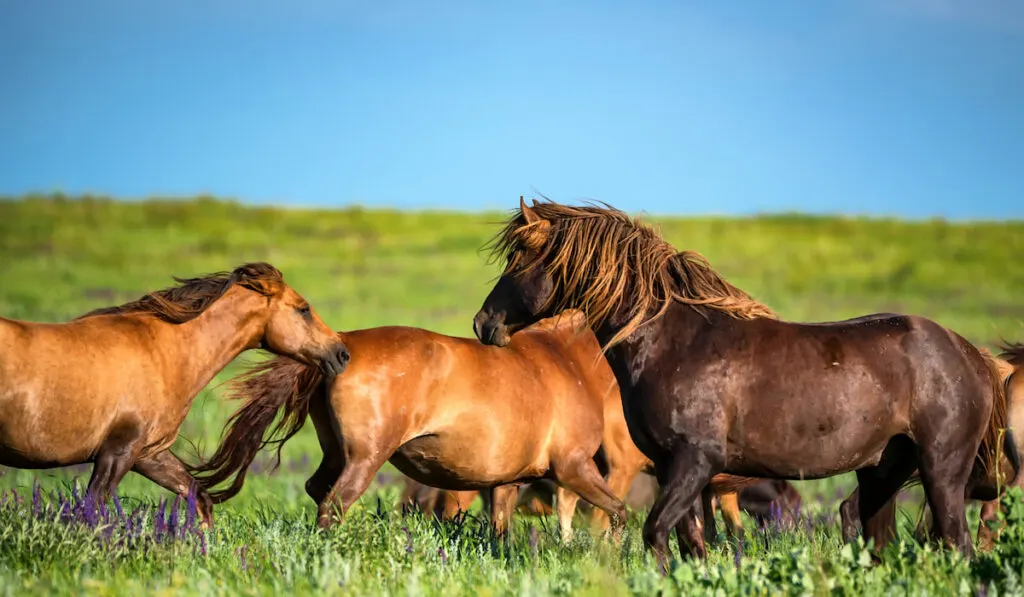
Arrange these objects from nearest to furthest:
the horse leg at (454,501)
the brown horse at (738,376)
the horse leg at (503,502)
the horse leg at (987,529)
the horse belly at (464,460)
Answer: the brown horse at (738,376)
the horse belly at (464,460)
the horse leg at (987,529)
the horse leg at (503,502)
the horse leg at (454,501)

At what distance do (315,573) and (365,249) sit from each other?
129ft

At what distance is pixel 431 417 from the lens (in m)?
6.84

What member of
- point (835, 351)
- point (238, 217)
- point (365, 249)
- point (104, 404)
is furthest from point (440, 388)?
point (238, 217)

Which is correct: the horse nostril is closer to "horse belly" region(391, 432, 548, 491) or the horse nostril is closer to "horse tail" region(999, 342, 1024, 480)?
"horse belly" region(391, 432, 548, 491)

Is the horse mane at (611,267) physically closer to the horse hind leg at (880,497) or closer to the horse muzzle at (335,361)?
the horse hind leg at (880,497)

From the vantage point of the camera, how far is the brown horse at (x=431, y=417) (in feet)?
21.9

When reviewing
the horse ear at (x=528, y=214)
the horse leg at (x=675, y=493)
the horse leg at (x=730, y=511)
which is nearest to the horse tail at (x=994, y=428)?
the horse leg at (x=675, y=493)

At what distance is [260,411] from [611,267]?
269 centimetres

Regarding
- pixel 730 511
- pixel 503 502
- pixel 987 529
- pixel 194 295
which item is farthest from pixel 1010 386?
pixel 194 295

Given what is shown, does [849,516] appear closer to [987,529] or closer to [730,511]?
[987,529]

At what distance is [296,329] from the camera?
6.72 meters

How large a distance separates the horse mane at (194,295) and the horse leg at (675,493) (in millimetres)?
2641

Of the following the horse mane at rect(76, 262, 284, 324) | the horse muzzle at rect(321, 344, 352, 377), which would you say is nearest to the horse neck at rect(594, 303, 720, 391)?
the horse muzzle at rect(321, 344, 352, 377)

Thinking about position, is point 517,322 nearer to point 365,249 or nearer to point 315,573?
point 315,573
